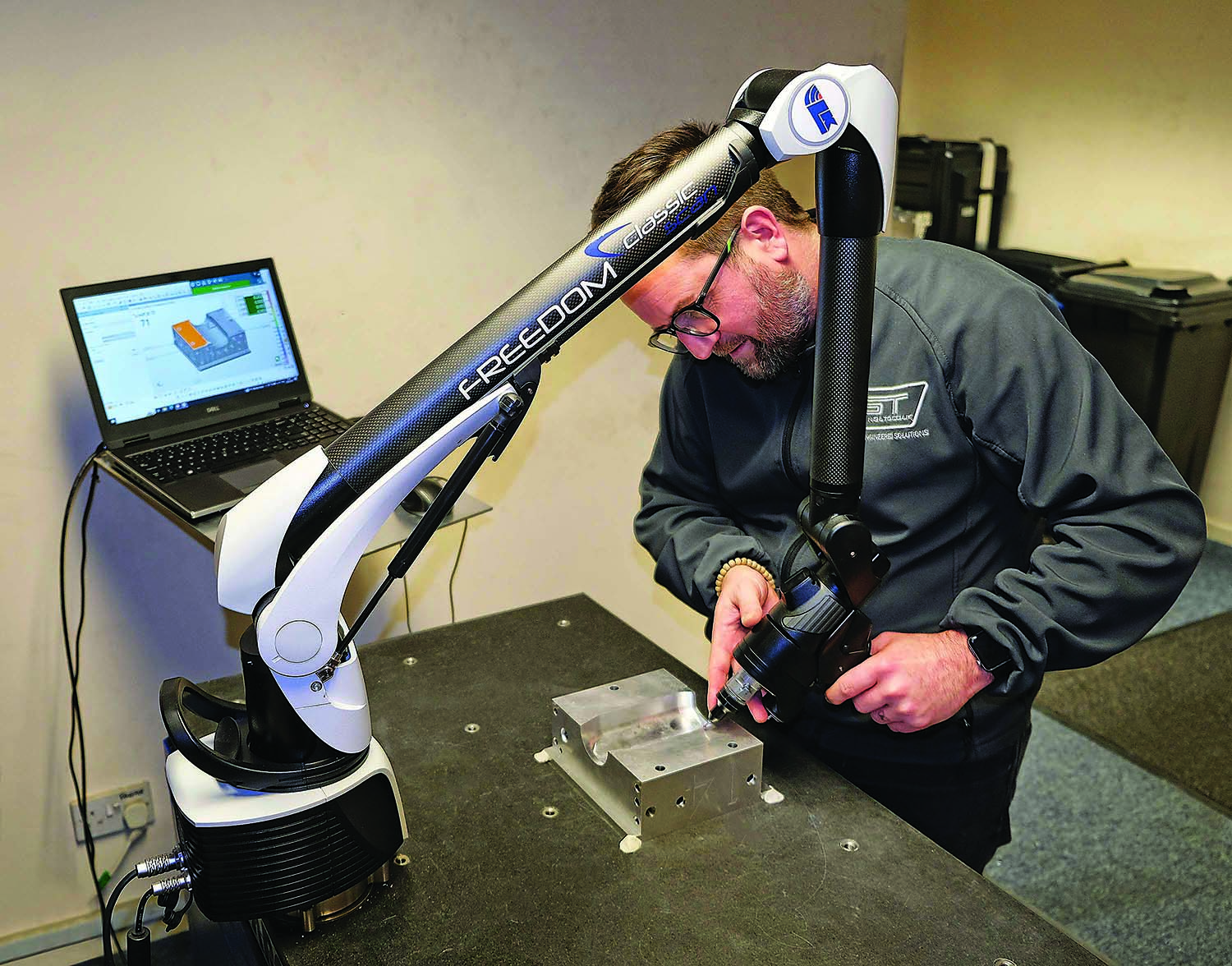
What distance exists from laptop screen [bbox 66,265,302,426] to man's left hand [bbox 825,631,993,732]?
1.22 m

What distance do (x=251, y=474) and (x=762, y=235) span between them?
2.91ft

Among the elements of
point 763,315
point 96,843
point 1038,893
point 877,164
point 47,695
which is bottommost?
point 1038,893

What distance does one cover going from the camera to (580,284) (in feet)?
2.65

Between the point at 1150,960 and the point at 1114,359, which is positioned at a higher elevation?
the point at 1114,359

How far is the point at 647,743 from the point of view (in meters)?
1.12

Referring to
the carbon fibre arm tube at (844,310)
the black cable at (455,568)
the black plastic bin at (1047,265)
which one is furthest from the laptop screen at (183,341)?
the black plastic bin at (1047,265)

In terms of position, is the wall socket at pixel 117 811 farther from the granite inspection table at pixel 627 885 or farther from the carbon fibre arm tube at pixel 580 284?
the carbon fibre arm tube at pixel 580 284

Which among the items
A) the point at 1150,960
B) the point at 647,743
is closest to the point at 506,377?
the point at 647,743

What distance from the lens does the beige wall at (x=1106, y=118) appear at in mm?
3768

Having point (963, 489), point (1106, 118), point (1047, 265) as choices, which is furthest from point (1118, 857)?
point (1106, 118)

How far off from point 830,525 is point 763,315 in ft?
1.49

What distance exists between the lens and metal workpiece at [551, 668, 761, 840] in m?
1.06

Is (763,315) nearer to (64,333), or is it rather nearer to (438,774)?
(438,774)

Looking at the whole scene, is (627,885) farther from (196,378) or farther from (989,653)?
(196,378)
